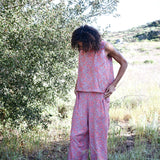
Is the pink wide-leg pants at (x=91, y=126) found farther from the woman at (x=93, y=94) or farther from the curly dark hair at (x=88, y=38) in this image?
the curly dark hair at (x=88, y=38)

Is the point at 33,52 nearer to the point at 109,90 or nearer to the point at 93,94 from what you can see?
the point at 93,94

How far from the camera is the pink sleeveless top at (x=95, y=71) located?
3162 millimetres

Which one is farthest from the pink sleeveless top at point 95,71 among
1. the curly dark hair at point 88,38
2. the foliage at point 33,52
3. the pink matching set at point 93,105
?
the foliage at point 33,52

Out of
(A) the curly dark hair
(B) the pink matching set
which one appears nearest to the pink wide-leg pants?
(B) the pink matching set

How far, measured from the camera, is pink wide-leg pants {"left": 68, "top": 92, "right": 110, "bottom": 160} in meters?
3.21

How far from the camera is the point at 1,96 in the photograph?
11.6 ft

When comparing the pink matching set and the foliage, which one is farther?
the foliage

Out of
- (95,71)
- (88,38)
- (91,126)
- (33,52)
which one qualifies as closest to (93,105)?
(91,126)

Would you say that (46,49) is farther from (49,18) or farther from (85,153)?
(85,153)

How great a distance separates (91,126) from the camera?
3.25 m

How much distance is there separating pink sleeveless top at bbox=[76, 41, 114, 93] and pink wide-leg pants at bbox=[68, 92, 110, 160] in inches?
3.7

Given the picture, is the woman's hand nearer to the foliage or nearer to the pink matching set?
the pink matching set

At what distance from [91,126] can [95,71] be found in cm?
69

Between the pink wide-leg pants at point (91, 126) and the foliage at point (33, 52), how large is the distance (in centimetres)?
78
